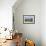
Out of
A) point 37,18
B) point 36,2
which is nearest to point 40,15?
point 37,18

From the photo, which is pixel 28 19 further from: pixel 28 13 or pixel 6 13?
pixel 6 13

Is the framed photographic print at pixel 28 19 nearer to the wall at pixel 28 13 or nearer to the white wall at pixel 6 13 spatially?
the wall at pixel 28 13

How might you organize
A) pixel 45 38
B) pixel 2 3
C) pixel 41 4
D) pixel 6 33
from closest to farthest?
pixel 6 33 < pixel 2 3 < pixel 45 38 < pixel 41 4

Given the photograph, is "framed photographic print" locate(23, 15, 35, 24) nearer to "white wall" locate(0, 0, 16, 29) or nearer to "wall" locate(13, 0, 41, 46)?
"wall" locate(13, 0, 41, 46)

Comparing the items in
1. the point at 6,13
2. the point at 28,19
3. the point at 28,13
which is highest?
the point at 28,13

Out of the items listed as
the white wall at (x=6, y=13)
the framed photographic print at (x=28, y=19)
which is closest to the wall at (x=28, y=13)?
the framed photographic print at (x=28, y=19)

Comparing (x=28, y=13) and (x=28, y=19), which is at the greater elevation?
(x=28, y=13)

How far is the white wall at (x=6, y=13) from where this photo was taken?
4.40m

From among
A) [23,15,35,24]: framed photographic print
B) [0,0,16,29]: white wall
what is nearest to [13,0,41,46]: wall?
[23,15,35,24]: framed photographic print

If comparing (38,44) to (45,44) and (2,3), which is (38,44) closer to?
(45,44)

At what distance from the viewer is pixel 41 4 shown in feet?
19.1

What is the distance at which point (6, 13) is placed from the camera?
14.6 feet

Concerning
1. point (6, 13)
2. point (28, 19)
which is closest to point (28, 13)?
point (28, 19)

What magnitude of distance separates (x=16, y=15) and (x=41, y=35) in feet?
5.38
